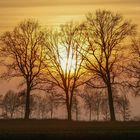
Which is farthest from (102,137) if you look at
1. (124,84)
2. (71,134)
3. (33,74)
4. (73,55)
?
(73,55)

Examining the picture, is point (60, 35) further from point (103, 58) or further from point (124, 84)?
point (124, 84)

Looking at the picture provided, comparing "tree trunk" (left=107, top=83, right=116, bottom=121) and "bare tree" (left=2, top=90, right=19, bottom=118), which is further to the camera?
"bare tree" (left=2, top=90, right=19, bottom=118)

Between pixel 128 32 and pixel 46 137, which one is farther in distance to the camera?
pixel 128 32

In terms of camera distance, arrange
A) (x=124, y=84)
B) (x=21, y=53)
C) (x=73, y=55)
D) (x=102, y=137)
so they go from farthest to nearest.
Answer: (x=73, y=55) < (x=21, y=53) < (x=124, y=84) < (x=102, y=137)

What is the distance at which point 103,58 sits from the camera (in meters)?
58.9

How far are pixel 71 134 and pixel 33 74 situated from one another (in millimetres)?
34430

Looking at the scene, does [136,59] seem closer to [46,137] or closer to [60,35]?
[60,35]

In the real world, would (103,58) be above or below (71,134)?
above

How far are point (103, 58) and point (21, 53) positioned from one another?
11537 millimetres

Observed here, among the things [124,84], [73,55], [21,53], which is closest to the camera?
[124,84]

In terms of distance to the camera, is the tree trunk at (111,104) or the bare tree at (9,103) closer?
the tree trunk at (111,104)

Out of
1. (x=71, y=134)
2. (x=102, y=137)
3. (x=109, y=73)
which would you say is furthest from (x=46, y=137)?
(x=109, y=73)

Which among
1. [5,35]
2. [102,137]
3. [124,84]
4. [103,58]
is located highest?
[5,35]

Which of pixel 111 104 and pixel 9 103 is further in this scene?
pixel 9 103
